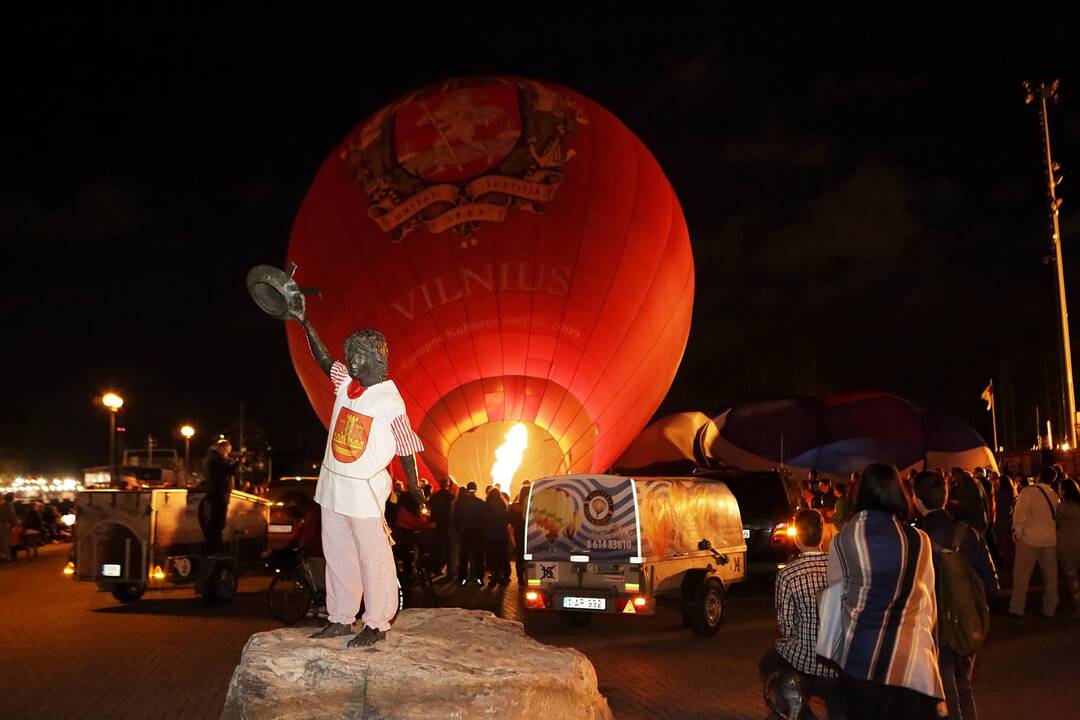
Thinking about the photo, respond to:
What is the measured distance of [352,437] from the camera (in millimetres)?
5824

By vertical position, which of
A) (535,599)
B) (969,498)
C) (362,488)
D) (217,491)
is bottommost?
(535,599)

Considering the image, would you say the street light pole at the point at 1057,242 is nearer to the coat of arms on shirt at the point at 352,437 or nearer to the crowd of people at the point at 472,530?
the crowd of people at the point at 472,530

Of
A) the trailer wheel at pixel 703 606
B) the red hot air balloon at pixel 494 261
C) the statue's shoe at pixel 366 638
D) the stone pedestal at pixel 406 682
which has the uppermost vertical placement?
Result: the red hot air balloon at pixel 494 261

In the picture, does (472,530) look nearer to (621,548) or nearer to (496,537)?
(496,537)

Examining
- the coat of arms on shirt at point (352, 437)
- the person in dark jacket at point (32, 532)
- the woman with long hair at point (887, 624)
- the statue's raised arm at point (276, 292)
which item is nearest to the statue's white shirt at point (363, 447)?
the coat of arms on shirt at point (352, 437)

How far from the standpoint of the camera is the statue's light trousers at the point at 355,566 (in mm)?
5746

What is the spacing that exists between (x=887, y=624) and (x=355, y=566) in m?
2.95

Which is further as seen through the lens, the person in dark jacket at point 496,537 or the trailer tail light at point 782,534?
the person in dark jacket at point 496,537

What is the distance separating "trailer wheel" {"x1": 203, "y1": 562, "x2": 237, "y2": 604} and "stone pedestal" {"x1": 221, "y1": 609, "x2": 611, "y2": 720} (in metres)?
10.3

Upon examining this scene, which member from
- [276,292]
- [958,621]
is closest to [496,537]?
[276,292]

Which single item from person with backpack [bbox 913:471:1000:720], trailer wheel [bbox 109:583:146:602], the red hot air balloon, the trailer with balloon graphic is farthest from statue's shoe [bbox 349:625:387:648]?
the red hot air balloon

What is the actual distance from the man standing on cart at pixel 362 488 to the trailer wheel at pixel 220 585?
1027 cm

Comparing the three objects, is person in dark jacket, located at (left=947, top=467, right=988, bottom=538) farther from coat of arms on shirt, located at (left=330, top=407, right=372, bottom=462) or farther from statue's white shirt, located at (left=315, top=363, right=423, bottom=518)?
coat of arms on shirt, located at (left=330, top=407, right=372, bottom=462)

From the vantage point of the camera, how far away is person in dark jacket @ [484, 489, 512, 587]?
1695cm
